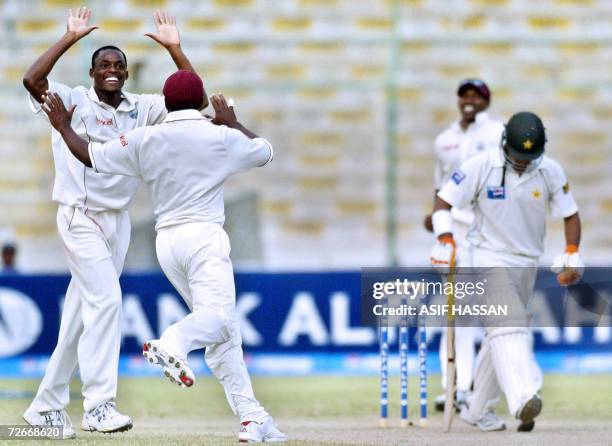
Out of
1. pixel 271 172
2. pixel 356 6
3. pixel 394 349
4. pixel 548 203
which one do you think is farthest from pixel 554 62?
pixel 548 203

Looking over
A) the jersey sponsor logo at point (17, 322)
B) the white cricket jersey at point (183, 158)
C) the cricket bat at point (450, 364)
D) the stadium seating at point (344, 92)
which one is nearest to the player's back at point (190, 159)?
the white cricket jersey at point (183, 158)

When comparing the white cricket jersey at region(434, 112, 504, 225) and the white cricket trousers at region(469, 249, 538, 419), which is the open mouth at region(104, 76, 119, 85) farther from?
the white cricket jersey at region(434, 112, 504, 225)

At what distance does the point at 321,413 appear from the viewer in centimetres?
941

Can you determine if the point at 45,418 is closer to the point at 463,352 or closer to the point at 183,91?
the point at 183,91

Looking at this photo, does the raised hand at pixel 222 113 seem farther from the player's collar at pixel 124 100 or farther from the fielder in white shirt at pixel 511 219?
the fielder in white shirt at pixel 511 219

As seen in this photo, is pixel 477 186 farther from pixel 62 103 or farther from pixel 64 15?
pixel 64 15

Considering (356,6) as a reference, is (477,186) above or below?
below

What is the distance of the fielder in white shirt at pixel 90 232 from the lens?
23.2 feet

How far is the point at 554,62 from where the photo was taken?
51.2 feet

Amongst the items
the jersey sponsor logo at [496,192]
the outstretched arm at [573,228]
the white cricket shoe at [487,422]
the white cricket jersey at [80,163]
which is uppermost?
the white cricket jersey at [80,163]

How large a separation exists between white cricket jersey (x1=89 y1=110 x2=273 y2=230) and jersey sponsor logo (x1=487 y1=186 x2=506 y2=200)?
1566 millimetres

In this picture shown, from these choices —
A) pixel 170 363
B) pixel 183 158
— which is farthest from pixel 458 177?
pixel 170 363

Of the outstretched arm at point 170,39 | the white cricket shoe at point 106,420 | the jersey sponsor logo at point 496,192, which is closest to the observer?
the white cricket shoe at point 106,420

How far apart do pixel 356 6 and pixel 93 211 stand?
28.7ft
